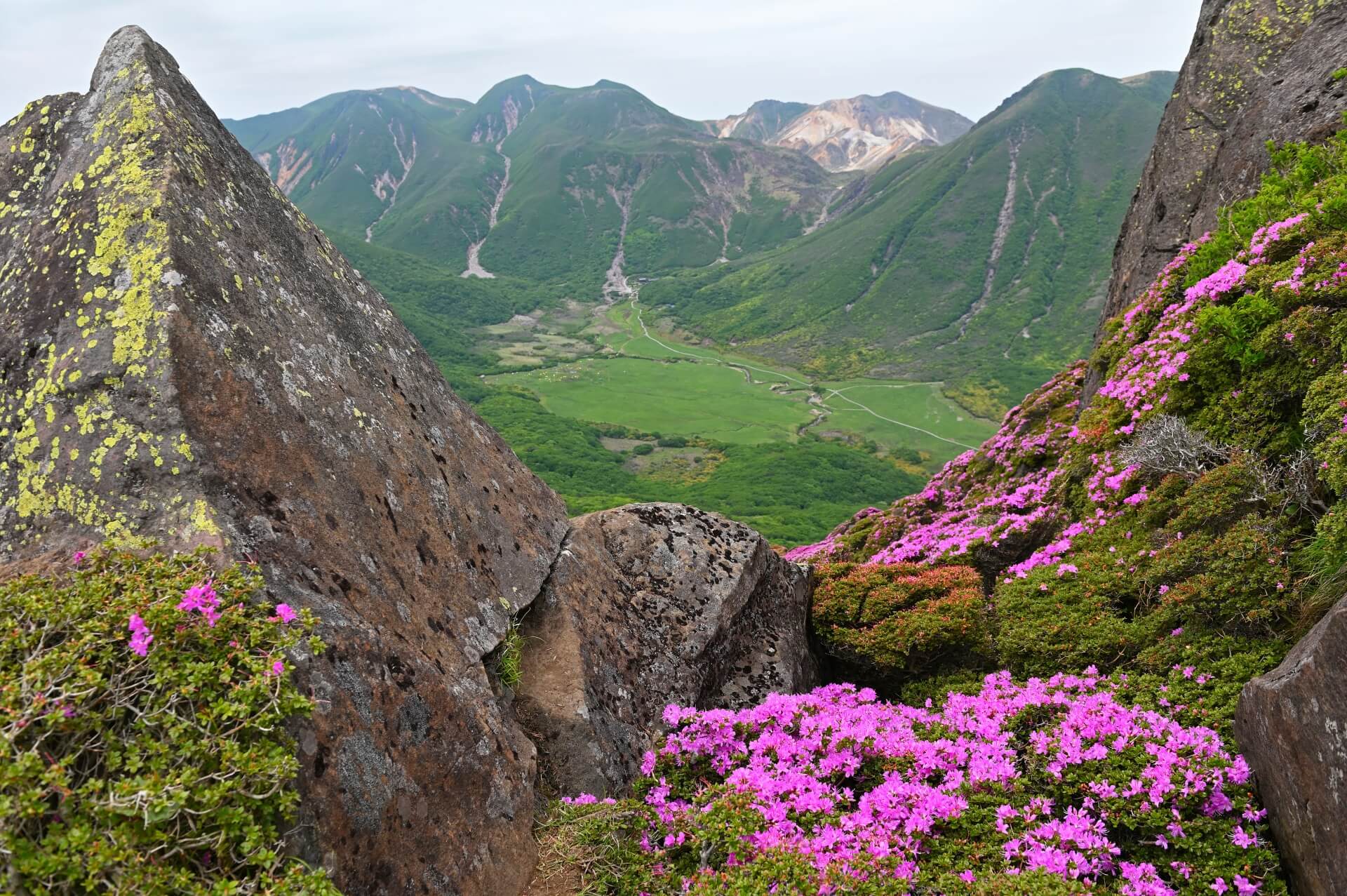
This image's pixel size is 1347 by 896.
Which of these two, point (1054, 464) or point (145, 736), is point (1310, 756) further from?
point (1054, 464)

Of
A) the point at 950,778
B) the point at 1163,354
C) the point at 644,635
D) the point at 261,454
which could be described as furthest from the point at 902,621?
the point at 261,454

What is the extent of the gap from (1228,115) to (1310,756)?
30824mm

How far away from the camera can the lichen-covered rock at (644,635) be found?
8641 millimetres

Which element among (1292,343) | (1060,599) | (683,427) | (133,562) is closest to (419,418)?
(133,562)

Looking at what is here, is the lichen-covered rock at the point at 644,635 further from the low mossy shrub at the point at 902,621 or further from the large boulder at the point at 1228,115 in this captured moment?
the large boulder at the point at 1228,115

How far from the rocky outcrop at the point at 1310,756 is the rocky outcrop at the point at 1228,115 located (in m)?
19.5

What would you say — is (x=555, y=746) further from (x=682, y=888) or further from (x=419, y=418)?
(x=419, y=418)

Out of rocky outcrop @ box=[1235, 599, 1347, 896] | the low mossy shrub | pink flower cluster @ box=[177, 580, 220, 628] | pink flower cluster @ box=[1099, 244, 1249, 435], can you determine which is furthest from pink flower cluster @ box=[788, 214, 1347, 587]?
pink flower cluster @ box=[177, 580, 220, 628]

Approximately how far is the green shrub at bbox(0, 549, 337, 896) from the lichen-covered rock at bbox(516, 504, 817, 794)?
389cm

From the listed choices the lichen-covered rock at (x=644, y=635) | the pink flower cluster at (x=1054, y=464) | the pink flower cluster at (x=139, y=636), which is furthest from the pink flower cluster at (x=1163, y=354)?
the pink flower cluster at (x=139, y=636)

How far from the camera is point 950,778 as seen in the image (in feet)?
24.7

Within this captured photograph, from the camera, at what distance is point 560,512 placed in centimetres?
1146

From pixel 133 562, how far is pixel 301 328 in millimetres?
3576

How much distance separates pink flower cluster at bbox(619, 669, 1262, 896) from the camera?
651 cm
